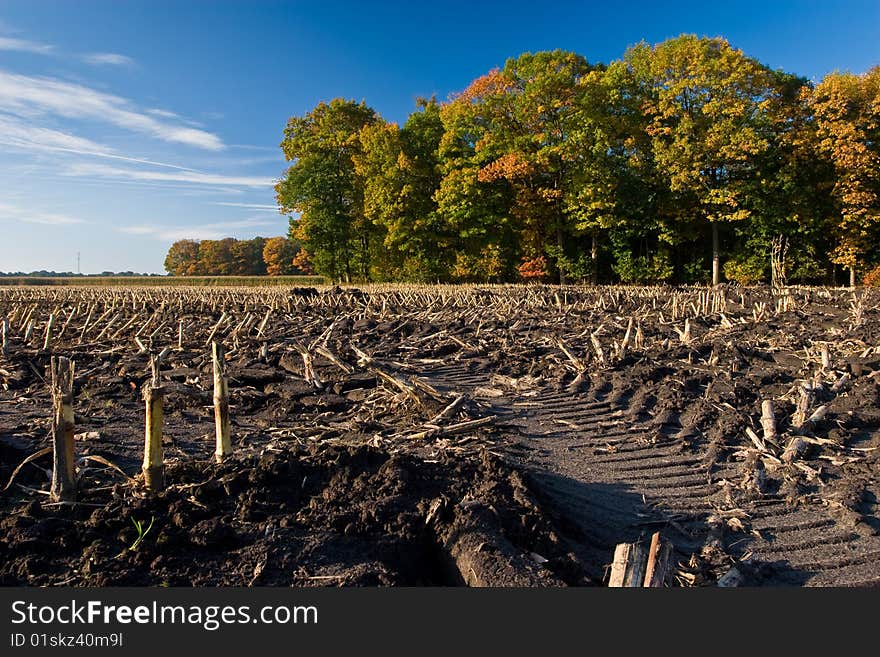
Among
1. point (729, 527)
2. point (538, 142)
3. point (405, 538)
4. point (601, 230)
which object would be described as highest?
point (538, 142)

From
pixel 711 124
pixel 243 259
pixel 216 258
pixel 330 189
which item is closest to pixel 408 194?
pixel 330 189

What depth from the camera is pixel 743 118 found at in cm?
3600

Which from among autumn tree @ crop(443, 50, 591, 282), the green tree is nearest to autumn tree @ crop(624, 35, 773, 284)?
autumn tree @ crop(443, 50, 591, 282)

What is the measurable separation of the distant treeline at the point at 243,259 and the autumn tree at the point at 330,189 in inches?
1518

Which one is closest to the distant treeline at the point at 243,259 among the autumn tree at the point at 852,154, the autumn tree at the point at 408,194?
the autumn tree at the point at 408,194

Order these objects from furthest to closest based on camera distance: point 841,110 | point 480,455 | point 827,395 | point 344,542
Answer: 1. point 841,110
2. point 827,395
3. point 480,455
4. point 344,542

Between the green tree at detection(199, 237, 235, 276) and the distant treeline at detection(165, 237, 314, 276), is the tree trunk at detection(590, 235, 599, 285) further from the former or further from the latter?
the green tree at detection(199, 237, 235, 276)

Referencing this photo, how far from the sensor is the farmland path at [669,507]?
14.0ft

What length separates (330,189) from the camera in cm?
4762

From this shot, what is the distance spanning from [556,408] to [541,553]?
442cm

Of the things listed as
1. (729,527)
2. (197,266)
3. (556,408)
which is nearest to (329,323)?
(556,408)

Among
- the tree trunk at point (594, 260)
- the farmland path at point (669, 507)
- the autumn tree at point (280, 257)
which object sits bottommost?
the farmland path at point (669, 507)

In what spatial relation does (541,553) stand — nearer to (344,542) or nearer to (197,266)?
(344,542)

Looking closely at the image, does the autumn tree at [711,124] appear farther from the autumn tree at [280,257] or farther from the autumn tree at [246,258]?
the autumn tree at [246,258]
